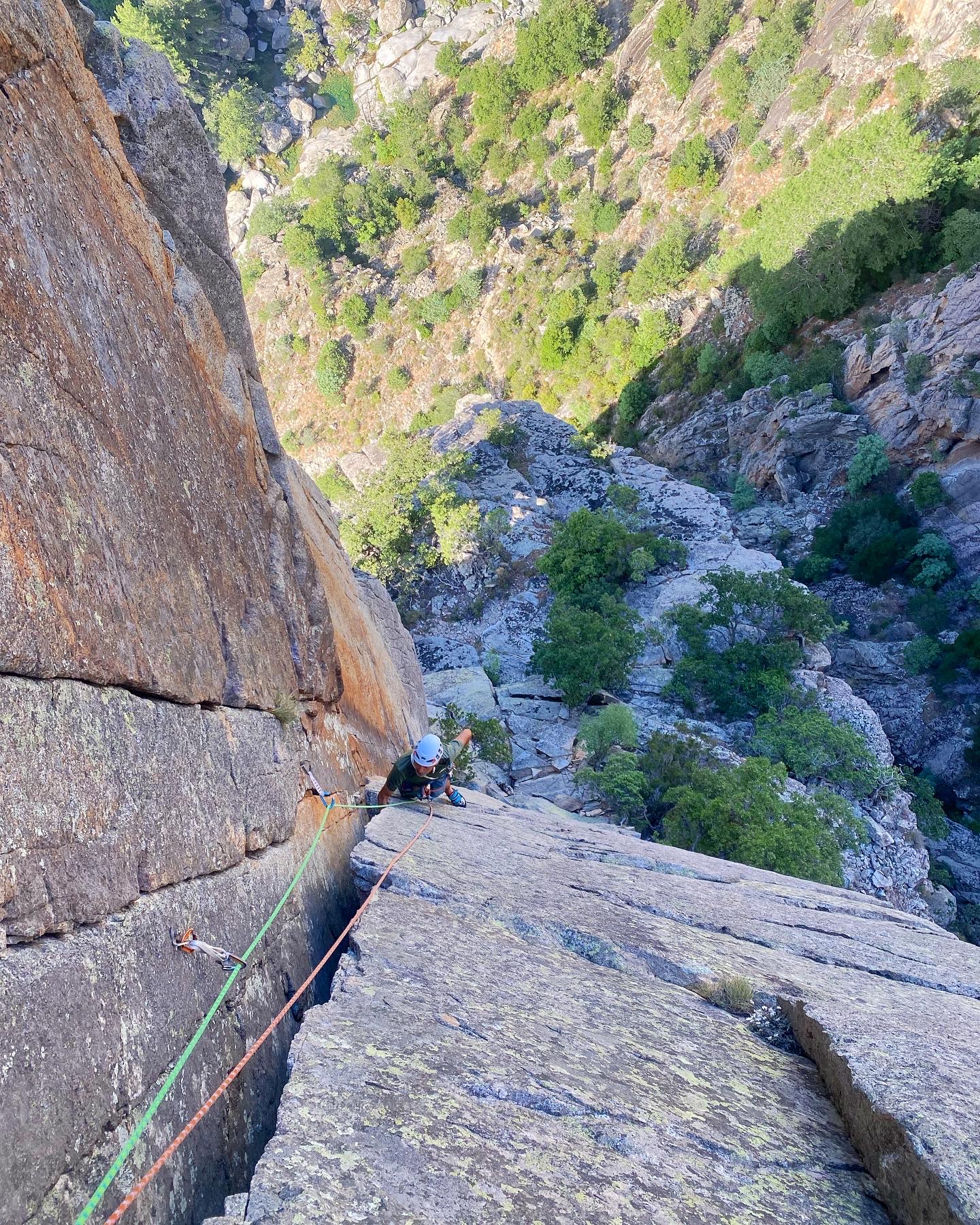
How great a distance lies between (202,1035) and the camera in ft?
13.0

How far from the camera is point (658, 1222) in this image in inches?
111

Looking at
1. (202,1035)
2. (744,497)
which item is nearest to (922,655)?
(744,497)

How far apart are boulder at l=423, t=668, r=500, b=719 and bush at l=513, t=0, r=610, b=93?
180ft

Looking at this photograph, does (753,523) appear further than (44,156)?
Yes

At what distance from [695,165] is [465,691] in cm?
4361

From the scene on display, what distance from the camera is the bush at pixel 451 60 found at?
58844 mm

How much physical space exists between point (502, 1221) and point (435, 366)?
5892 centimetres

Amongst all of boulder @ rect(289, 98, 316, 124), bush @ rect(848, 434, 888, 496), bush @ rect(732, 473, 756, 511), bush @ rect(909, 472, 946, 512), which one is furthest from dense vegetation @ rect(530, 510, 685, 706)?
boulder @ rect(289, 98, 316, 124)

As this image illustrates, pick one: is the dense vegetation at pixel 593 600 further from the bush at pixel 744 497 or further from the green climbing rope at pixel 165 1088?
the green climbing rope at pixel 165 1088

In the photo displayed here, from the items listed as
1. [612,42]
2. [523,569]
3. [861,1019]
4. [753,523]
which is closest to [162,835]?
[861,1019]

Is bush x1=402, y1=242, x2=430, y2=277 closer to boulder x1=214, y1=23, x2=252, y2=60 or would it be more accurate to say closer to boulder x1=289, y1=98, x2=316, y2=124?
boulder x1=289, y1=98, x2=316, y2=124

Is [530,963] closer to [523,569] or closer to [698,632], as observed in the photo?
[698,632]

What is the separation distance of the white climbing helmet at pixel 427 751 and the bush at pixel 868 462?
32582mm

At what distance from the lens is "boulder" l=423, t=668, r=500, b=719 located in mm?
22688
